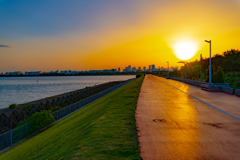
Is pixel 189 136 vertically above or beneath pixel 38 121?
above

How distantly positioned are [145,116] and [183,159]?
5139 millimetres

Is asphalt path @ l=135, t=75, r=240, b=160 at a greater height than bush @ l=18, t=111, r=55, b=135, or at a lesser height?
greater

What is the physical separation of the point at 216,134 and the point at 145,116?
153 inches

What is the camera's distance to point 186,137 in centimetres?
680

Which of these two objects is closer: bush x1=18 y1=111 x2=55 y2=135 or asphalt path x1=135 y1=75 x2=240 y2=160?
asphalt path x1=135 y1=75 x2=240 y2=160

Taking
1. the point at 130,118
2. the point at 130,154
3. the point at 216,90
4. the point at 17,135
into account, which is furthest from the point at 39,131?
the point at 216,90

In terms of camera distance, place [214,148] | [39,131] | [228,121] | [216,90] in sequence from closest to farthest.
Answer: [214,148]
[228,121]
[39,131]
[216,90]

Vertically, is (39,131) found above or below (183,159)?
below

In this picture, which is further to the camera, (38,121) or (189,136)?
(38,121)

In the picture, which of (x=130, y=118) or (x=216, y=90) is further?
(x=216, y=90)

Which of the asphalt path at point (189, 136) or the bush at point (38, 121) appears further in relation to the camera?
the bush at point (38, 121)

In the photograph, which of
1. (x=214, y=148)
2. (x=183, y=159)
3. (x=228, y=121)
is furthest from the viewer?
(x=228, y=121)

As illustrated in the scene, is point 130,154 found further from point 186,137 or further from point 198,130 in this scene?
point 198,130

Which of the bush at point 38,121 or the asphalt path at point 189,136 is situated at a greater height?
the asphalt path at point 189,136
